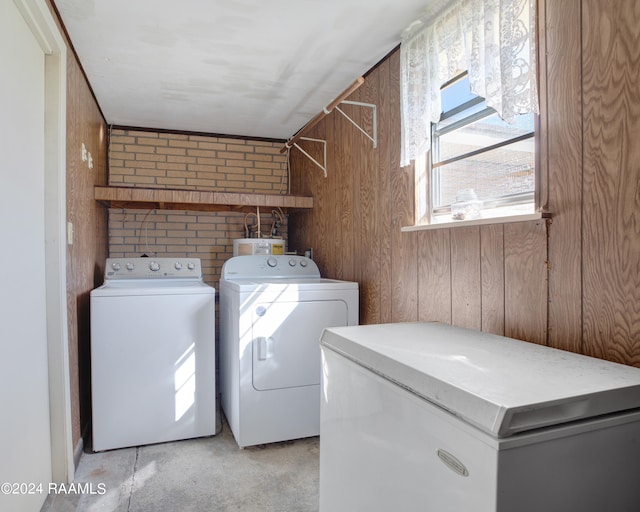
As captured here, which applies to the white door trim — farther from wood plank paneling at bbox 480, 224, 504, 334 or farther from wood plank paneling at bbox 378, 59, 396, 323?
wood plank paneling at bbox 480, 224, 504, 334

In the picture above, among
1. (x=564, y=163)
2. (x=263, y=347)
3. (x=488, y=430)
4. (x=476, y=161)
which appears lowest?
(x=263, y=347)

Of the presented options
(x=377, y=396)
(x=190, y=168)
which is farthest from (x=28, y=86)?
(x=190, y=168)

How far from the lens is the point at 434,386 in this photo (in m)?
0.96

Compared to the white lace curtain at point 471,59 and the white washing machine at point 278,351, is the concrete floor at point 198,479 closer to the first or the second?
the white washing machine at point 278,351

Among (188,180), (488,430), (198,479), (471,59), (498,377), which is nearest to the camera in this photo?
(488,430)

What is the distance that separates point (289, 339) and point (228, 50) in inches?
65.4

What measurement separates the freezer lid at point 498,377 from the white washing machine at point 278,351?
3.49 feet

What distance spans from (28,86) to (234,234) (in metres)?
2.35

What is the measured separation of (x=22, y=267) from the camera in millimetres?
1658

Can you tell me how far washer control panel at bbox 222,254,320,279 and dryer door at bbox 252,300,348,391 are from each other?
0.64 metres

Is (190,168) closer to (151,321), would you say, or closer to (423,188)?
(151,321)

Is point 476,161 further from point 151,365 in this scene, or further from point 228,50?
point 151,365

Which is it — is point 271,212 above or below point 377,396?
above

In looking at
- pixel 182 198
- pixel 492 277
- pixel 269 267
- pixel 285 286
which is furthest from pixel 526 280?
pixel 182 198
